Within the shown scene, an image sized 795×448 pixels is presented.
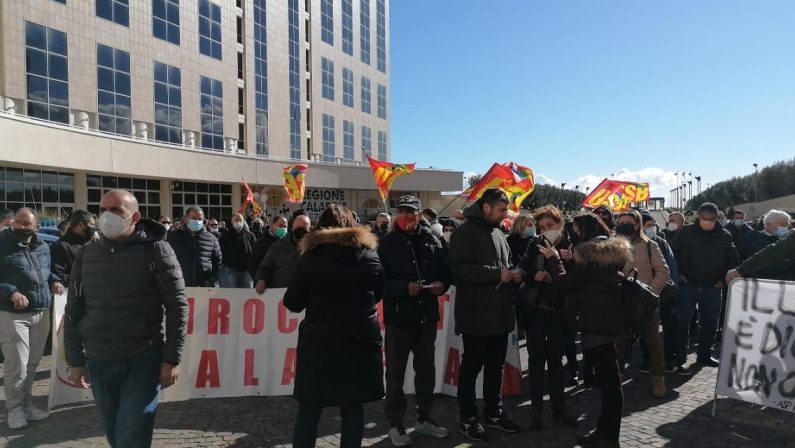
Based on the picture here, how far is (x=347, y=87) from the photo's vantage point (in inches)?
1923

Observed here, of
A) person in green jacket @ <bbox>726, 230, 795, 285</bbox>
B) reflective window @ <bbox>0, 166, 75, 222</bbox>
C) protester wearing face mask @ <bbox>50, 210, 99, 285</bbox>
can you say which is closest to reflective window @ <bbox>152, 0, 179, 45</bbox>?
reflective window @ <bbox>0, 166, 75, 222</bbox>

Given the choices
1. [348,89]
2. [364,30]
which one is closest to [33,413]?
[348,89]

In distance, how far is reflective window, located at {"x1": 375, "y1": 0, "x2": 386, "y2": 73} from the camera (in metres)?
53.6

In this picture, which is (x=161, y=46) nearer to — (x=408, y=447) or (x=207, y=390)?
(x=207, y=390)

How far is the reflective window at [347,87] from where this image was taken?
48341 millimetres

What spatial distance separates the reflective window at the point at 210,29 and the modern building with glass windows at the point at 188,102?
8cm

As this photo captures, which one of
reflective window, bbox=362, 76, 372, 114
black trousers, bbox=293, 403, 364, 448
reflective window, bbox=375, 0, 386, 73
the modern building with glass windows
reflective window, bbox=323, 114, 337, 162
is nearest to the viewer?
black trousers, bbox=293, 403, 364, 448

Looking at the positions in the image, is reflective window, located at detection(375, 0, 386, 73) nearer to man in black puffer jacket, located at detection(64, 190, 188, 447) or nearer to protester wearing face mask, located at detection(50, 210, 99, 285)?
protester wearing face mask, located at detection(50, 210, 99, 285)

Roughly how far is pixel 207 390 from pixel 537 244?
12.4ft

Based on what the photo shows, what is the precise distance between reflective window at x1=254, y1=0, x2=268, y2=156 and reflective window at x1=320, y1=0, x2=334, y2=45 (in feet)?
24.0

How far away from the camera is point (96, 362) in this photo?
325cm

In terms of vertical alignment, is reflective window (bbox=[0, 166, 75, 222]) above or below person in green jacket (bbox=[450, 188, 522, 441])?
above

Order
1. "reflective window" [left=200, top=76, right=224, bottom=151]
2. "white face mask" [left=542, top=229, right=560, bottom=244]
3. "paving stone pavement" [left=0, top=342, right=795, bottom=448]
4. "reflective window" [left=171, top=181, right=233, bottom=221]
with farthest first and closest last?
1. "reflective window" [left=200, top=76, right=224, bottom=151]
2. "reflective window" [left=171, top=181, right=233, bottom=221]
3. "white face mask" [left=542, top=229, right=560, bottom=244]
4. "paving stone pavement" [left=0, top=342, right=795, bottom=448]

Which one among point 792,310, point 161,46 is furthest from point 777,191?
point 792,310
